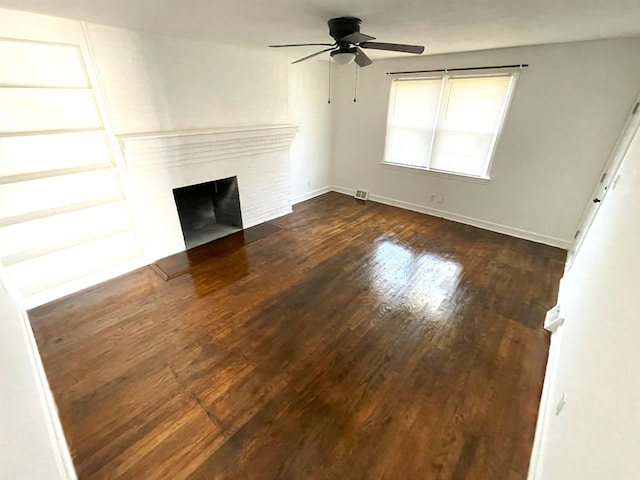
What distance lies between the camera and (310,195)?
5.62 meters

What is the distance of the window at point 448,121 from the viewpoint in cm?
382

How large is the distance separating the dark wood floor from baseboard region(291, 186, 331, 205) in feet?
6.72

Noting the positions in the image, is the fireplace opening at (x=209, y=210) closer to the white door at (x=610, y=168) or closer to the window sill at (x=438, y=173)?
the window sill at (x=438, y=173)

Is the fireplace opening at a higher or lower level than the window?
lower

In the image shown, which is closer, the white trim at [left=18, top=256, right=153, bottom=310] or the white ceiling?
the white ceiling

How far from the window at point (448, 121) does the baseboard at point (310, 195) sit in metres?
1.53

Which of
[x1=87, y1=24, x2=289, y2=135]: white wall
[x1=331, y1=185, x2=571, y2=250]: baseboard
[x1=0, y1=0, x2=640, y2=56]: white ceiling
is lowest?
[x1=331, y1=185, x2=571, y2=250]: baseboard

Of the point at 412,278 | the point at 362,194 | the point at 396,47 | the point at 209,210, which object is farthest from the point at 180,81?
the point at 362,194

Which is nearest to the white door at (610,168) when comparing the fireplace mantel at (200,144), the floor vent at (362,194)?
the floor vent at (362,194)

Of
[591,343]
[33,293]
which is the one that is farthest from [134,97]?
[591,343]

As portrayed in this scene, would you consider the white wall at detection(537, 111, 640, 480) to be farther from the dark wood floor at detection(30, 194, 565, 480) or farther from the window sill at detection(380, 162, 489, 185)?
the window sill at detection(380, 162, 489, 185)

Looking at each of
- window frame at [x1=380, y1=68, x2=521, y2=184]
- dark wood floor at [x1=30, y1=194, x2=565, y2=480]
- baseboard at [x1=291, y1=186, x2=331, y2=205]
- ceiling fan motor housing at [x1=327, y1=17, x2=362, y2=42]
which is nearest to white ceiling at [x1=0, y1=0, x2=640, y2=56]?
ceiling fan motor housing at [x1=327, y1=17, x2=362, y2=42]

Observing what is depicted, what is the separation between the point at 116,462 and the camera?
4.93 ft

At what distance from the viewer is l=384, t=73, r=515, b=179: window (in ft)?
12.5
